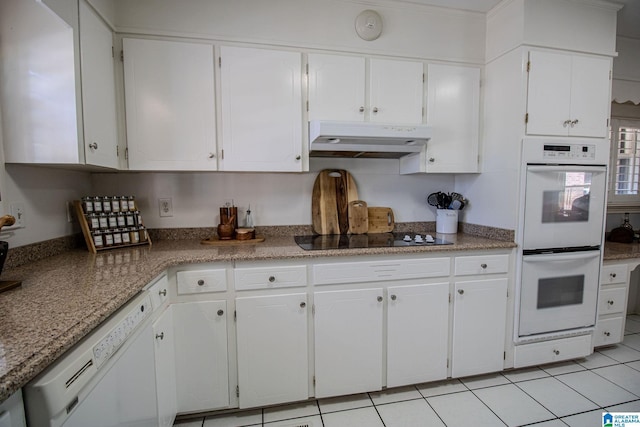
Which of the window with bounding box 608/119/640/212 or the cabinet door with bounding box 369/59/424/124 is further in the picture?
the window with bounding box 608/119/640/212

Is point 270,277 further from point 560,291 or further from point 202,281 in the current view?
point 560,291

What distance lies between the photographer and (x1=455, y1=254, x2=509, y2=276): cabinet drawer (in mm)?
1806

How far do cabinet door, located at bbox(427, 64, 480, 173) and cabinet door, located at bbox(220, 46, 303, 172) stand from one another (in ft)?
3.09

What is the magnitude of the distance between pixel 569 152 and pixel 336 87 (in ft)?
5.16

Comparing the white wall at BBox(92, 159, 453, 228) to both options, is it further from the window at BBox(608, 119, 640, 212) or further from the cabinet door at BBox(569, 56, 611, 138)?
the window at BBox(608, 119, 640, 212)

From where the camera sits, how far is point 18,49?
1.26 metres

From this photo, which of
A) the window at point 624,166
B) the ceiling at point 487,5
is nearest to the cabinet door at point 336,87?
the ceiling at point 487,5

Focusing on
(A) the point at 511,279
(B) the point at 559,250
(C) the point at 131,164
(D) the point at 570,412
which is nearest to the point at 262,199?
(C) the point at 131,164

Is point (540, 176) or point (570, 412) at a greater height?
point (540, 176)

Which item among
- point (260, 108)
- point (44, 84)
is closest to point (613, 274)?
point (260, 108)

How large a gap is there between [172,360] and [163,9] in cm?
196

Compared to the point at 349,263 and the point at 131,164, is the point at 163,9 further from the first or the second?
the point at 349,263

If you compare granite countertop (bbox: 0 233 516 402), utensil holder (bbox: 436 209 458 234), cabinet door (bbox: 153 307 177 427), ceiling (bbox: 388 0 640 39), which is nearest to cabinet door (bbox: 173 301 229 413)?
cabinet door (bbox: 153 307 177 427)

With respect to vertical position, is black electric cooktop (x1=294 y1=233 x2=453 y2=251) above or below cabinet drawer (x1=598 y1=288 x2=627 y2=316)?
above
